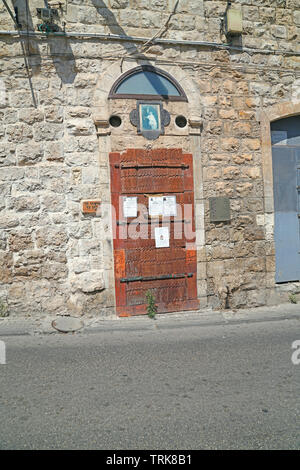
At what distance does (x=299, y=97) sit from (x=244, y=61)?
119cm

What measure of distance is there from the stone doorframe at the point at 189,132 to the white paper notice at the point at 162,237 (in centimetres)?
52

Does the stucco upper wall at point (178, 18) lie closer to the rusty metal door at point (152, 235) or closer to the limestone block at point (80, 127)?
the limestone block at point (80, 127)

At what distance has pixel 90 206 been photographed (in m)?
5.18

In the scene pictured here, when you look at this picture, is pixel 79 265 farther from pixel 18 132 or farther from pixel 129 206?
pixel 18 132

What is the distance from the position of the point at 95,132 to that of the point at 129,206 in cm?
126

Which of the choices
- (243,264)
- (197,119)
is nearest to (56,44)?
(197,119)

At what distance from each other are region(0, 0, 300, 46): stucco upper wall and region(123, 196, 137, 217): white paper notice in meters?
2.59

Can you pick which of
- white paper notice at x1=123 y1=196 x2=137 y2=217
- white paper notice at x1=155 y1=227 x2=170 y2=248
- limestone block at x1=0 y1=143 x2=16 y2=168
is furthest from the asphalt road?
limestone block at x1=0 y1=143 x2=16 y2=168

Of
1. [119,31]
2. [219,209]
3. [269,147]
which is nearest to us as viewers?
[119,31]

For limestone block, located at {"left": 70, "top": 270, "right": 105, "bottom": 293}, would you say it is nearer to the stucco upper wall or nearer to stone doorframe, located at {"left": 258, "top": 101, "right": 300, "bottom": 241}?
stone doorframe, located at {"left": 258, "top": 101, "right": 300, "bottom": 241}

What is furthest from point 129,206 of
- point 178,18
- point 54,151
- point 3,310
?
point 178,18

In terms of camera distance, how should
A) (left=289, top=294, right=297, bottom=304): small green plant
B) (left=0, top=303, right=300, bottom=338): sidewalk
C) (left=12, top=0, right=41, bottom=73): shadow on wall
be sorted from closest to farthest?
(left=0, top=303, right=300, bottom=338): sidewalk → (left=12, top=0, right=41, bottom=73): shadow on wall → (left=289, top=294, right=297, bottom=304): small green plant


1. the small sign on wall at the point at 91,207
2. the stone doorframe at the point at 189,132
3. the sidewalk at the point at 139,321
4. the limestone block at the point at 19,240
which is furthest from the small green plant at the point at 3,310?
the small sign on wall at the point at 91,207

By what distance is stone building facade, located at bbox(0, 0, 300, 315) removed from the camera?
5.08 metres
